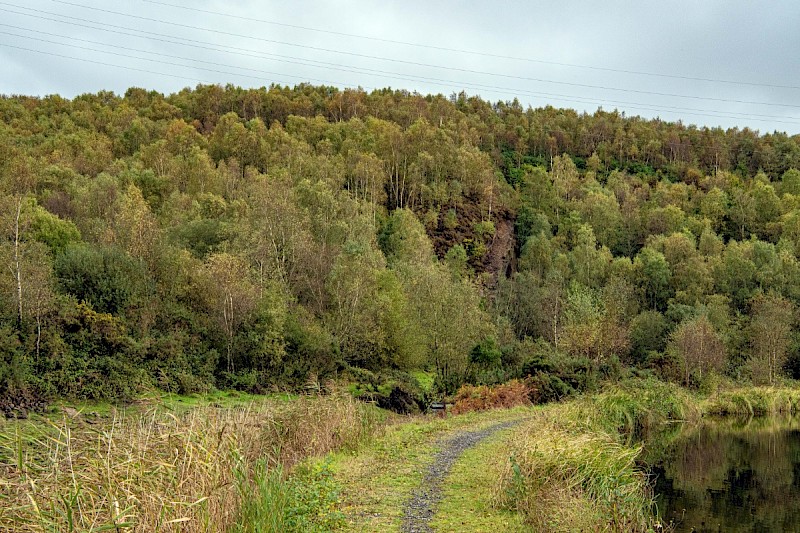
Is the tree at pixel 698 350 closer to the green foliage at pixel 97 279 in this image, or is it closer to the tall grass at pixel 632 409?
the tall grass at pixel 632 409

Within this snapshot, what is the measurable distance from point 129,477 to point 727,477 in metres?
22.9

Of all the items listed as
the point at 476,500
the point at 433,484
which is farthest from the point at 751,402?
the point at 476,500

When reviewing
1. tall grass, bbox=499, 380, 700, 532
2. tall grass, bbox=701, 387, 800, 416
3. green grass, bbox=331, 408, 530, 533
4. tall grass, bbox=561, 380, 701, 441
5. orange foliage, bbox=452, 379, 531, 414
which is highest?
tall grass, bbox=499, 380, 700, 532

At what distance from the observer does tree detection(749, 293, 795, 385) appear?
52.5 metres

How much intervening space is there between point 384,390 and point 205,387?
10419mm

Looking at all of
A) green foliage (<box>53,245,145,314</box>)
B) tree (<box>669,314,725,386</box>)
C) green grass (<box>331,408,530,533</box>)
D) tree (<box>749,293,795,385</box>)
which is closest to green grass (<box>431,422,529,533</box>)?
green grass (<box>331,408,530,533</box>)

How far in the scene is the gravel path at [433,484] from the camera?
12242 mm

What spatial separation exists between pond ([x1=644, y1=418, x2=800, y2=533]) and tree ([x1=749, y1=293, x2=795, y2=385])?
18478 millimetres

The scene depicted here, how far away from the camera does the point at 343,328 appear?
46.8 metres

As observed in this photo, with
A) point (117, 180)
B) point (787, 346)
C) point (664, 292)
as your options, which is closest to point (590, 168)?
point (664, 292)

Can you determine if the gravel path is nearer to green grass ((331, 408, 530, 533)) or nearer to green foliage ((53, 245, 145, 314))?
green grass ((331, 408, 530, 533))

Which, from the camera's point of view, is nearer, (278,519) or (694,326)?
(278,519)

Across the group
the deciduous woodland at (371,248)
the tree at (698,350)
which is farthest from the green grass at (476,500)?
the tree at (698,350)

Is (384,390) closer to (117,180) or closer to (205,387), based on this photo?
(205,387)
